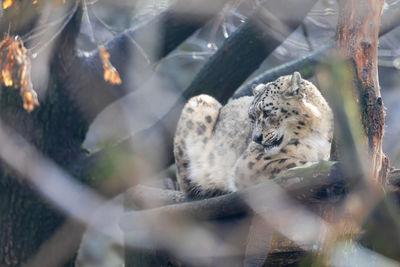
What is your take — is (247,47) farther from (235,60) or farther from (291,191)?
(291,191)

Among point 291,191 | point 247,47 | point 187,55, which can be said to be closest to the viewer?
point 291,191

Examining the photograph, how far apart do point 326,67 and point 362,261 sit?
3.26 feet

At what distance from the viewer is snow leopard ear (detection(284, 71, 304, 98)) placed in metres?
3.55

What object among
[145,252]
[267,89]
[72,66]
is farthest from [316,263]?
[72,66]

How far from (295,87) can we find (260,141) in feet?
1.28

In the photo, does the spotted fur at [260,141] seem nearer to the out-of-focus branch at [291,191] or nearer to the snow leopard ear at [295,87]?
the snow leopard ear at [295,87]

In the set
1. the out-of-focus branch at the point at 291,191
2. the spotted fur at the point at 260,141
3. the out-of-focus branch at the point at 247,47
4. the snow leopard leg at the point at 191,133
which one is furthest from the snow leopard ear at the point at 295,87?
the out-of-focus branch at the point at 247,47

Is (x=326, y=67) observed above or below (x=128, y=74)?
above

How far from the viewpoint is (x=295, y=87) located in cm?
355

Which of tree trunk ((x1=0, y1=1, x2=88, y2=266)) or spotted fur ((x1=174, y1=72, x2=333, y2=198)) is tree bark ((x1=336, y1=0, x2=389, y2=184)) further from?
tree trunk ((x1=0, y1=1, x2=88, y2=266))

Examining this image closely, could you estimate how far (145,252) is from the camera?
412 centimetres

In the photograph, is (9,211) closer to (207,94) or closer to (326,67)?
(207,94)

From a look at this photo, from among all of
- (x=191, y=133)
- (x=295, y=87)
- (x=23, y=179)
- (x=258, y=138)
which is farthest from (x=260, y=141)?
(x=23, y=179)

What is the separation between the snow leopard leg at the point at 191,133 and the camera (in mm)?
4207
